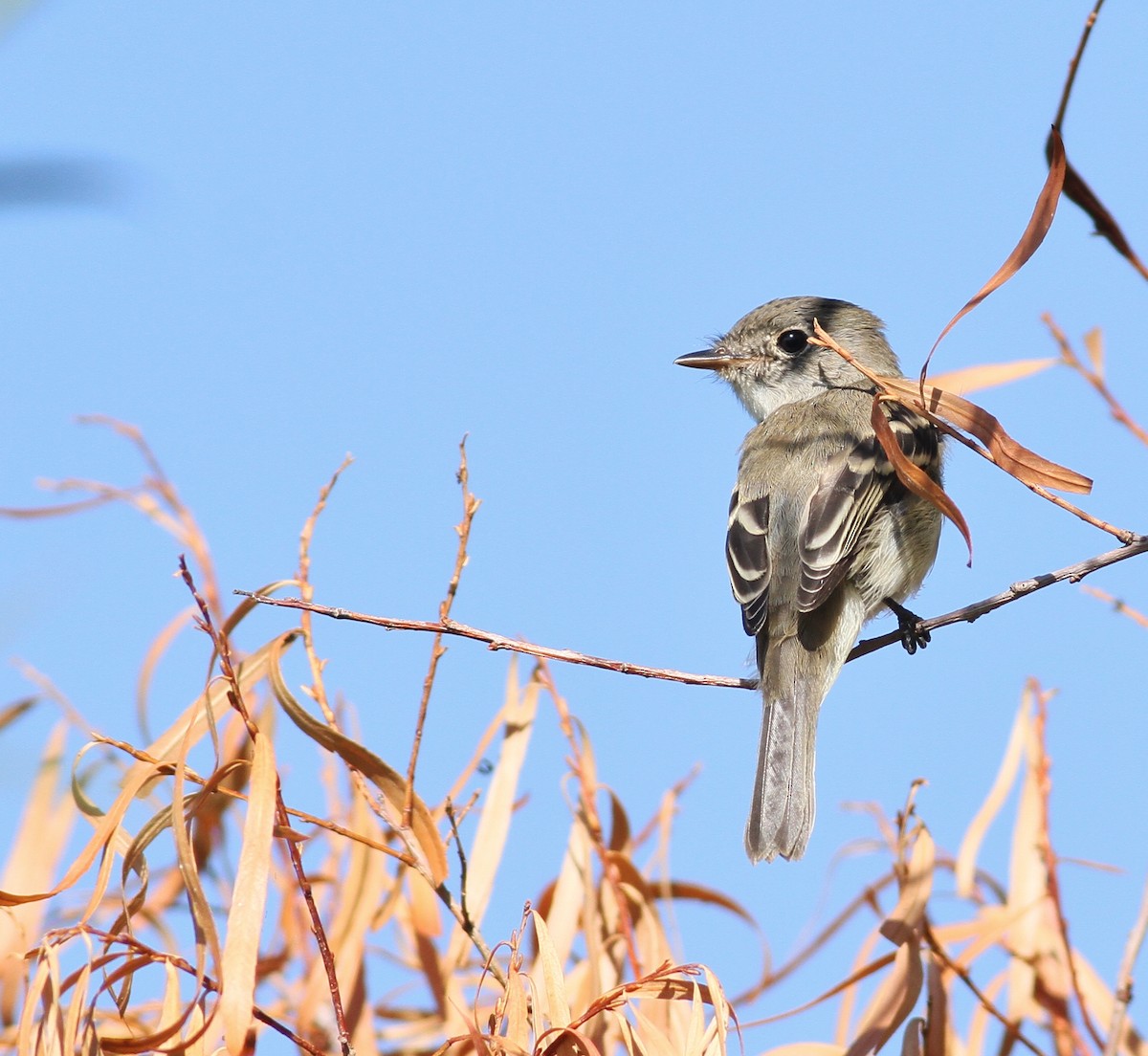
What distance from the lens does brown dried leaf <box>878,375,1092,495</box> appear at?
2025 millimetres

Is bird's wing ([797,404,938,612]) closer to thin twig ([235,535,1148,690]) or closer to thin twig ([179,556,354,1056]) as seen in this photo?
thin twig ([235,535,1148,690])

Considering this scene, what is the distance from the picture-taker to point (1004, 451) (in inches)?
81.0

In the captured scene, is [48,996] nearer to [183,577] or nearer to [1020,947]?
[183,577]

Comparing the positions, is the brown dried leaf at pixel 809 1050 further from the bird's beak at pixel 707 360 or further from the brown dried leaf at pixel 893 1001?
the bird's beak at pixel 707 360

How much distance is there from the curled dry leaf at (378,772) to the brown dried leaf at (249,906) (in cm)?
27

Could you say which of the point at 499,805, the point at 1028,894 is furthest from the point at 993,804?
the point at 499,805

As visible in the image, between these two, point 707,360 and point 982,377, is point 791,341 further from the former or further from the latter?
point 982,377

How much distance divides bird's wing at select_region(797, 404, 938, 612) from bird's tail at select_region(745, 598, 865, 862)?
0.15 m

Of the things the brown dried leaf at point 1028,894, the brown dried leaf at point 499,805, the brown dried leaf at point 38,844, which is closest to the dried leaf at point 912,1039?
the brown dried leaf at point 1028,894

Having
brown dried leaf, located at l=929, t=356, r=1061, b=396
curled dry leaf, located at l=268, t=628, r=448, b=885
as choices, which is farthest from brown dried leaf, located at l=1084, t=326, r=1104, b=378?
curled dry leaf, located at l=268, t=628, r=448, b=885

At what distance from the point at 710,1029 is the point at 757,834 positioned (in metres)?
1.59

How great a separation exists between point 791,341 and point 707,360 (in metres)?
0.32

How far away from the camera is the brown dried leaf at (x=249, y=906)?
1646mm

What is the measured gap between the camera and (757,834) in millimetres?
3445
